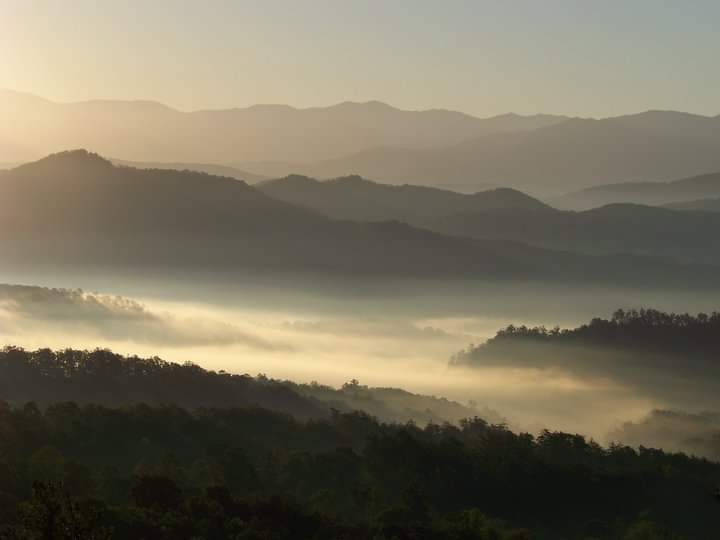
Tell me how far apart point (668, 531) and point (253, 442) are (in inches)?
1877

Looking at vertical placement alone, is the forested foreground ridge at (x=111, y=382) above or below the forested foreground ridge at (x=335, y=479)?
above

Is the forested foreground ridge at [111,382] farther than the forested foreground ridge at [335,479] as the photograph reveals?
Yes

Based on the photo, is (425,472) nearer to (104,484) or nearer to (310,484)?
(310,484)

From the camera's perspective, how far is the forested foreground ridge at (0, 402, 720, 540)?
83938 millimetres

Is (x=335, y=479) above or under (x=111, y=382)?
under

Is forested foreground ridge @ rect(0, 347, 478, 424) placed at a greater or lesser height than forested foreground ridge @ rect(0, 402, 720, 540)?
greater

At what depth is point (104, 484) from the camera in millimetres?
91125

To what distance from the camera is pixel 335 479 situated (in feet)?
373

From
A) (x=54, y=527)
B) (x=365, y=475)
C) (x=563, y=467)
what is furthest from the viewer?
(x=563, y=467)

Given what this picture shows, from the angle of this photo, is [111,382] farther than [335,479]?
Yes

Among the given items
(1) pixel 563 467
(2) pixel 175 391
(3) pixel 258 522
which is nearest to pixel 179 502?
(3) pixel 258 522

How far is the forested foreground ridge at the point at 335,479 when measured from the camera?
83.9 metres

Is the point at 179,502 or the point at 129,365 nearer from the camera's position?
the point at 179,502

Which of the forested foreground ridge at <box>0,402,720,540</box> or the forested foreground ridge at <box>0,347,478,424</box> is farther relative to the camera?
the forested foreground ridge at <box>0,347,478,424</box>
